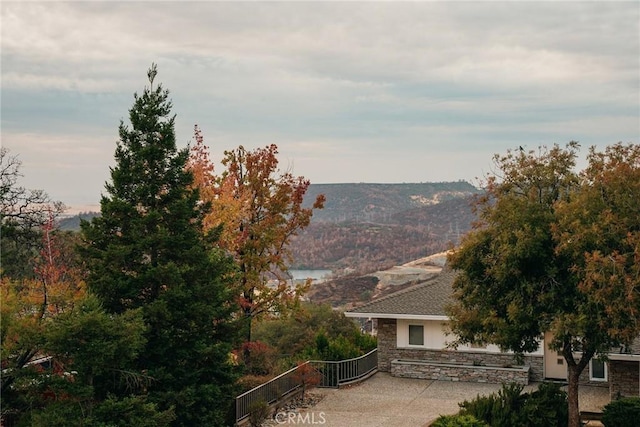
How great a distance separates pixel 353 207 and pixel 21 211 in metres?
125

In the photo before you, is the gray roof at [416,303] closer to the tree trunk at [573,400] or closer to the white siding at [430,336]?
the white siding at [430,336]

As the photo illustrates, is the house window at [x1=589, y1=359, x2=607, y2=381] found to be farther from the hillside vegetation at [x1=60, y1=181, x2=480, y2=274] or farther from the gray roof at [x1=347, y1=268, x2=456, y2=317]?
the hillside vegetation at [x1=60, y1=181, x2=480, y2=274]

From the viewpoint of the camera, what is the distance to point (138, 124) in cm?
1852

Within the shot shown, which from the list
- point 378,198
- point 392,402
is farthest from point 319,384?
point 378,198

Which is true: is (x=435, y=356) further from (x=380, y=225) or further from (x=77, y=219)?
(x=380, y=225)

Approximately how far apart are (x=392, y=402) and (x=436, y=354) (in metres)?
4.68

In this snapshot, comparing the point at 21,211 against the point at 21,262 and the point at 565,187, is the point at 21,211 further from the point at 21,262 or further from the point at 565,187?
the point at 565,187

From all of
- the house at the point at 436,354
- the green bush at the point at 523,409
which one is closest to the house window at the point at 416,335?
the house at the point at 436,354

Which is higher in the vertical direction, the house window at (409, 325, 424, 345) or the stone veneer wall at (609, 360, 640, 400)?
the house window at (409, 325, 424, 345)

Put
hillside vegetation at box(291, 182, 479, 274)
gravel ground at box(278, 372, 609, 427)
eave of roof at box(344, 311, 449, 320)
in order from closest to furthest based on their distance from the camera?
gravel ground at box(278, 372, 609, 427) → eave of roof at box(344, 311, 449, 320) → hillside vegetation at box(291, 182, 479, 274)

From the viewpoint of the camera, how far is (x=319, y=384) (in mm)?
25922

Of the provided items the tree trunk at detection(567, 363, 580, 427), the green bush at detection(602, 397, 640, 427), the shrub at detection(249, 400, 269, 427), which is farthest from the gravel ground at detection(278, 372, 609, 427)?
the tree trunk at detection(567, 363, 580, 427)

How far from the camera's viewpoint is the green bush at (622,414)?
1853cm

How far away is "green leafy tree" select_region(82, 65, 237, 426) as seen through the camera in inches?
688
